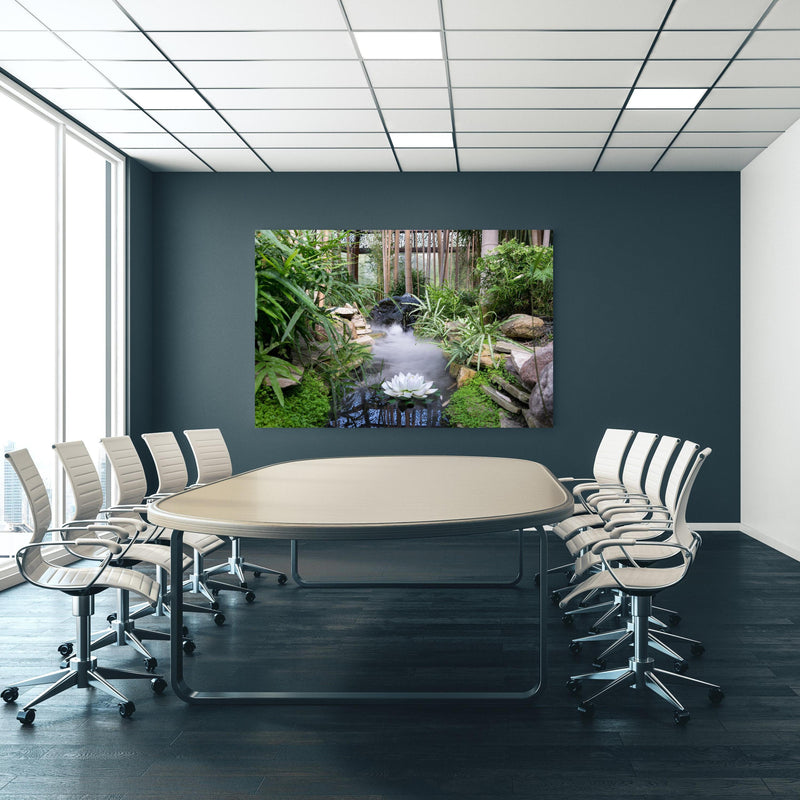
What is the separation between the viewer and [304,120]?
18.7ft

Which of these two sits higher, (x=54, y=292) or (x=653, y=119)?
(x=653, y=119)

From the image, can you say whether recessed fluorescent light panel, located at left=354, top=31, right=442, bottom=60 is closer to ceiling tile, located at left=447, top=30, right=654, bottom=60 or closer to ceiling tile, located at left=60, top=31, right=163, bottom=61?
ceiling tile, located at left=447, top=30, right=654, bottom=60

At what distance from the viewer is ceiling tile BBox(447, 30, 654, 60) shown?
4348mm

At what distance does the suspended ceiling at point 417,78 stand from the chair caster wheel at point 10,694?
356cm

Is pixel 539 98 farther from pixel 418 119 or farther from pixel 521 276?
pixel 521 276

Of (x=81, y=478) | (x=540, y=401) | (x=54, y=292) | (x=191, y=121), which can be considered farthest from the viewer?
(x=540, y=401)

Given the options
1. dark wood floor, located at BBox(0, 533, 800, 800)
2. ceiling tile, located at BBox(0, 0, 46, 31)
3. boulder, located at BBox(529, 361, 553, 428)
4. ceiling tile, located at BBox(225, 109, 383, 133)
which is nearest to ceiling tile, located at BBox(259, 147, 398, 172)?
ceiling tile, located at BBox(225, 109, 383, 133)

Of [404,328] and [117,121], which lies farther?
[404,328]

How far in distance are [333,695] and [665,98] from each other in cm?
468

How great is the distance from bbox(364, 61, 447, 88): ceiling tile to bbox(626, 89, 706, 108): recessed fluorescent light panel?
4.73ft

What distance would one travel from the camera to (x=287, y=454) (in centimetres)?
711

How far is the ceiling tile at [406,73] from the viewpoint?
187 inches

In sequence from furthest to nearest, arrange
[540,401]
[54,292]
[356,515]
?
[540,401]
[54,292]
[356,515]

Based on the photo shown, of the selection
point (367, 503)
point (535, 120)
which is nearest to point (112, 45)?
point (535, 120)
